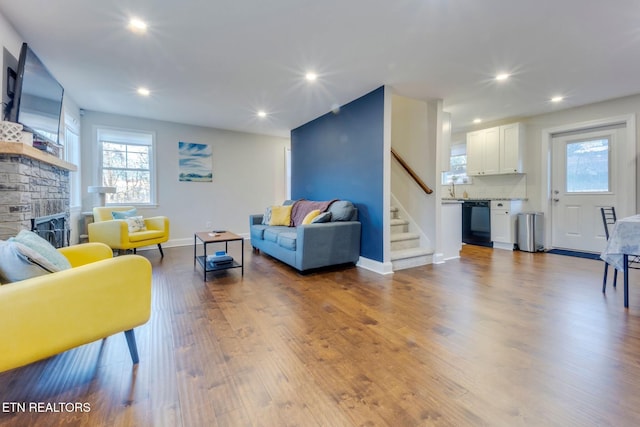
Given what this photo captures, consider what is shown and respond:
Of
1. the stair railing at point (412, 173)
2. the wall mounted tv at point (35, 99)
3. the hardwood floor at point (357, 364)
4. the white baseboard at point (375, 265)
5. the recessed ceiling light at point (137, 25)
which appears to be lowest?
the hardwood floor at point (357, 364)

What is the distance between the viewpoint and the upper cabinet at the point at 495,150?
4906 mm

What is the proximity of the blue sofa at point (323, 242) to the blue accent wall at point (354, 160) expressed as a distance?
0.19 meters

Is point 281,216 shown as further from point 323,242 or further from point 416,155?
point 416,155

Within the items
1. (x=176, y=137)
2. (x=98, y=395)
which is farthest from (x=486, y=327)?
(x=176, y=137)

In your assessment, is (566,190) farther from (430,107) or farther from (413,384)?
(413,384)

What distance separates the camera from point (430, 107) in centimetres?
402

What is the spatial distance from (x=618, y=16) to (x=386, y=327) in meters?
2.98

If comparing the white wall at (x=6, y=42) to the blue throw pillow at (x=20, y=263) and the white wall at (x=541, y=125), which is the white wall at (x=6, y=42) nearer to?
the blue throw pillow at (x=20, y=263)

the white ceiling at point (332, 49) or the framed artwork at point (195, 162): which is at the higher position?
the white ceiling at point (332, 49)

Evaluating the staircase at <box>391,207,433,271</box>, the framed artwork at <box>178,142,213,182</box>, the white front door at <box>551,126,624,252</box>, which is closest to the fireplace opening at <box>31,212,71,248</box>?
the framed artwork at <box>178,142,213,182</box>

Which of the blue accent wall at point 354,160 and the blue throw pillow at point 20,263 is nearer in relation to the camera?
the blue throw pillow at point 20,263

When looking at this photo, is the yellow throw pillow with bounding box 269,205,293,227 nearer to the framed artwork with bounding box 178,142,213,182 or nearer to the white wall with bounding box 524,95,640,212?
the framed artwork with bounding box 178,142,213,182

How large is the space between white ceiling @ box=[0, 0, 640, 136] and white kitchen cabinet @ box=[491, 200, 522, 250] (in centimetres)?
174

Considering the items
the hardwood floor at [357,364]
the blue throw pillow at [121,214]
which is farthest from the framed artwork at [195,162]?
the hardwood floor at [357,364]
